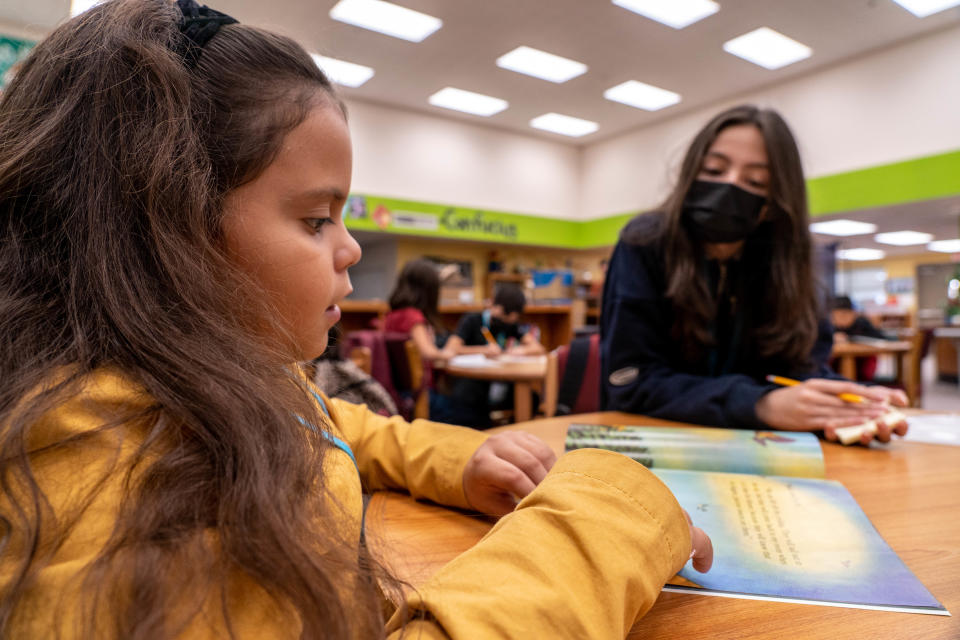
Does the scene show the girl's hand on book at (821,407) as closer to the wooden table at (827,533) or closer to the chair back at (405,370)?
the wooden table at (827,533)

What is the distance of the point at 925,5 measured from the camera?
461cm

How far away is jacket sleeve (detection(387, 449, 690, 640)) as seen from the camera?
12.5 inches

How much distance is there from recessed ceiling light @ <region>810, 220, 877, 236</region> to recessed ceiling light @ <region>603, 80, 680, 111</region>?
221 cm

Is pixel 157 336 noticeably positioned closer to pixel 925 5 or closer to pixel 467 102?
pixel 925 5

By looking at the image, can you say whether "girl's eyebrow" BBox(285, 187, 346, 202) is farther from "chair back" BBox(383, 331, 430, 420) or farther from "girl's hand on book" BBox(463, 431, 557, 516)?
"chair back" BBox(383, 331, 430, 420)

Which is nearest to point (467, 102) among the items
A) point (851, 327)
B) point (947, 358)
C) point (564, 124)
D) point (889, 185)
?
point (564, 124)

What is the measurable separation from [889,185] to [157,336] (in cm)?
650

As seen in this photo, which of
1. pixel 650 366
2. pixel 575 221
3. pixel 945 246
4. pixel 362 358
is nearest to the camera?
pixel 650 366

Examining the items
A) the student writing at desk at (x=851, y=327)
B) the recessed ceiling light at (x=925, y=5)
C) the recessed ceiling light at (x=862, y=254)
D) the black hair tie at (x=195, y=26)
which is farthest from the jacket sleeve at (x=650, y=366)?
the recessed ceiling light at (x=862, y=254)

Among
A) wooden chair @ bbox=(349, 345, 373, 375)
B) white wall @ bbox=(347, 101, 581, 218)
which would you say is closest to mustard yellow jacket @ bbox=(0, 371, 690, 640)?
wooden chair @ bbox=(349, 345, 373, 375)

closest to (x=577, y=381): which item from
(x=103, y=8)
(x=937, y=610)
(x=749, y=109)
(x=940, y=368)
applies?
(x=749, y=109)

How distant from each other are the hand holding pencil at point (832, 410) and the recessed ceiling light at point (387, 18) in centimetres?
465

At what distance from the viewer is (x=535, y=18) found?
15.4ft

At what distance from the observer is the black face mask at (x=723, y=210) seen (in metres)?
1.24
